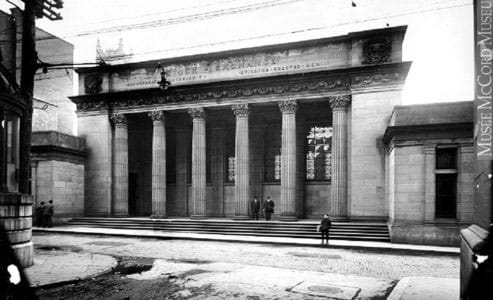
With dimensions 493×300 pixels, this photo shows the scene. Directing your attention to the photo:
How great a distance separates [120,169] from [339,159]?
1586 centimetres

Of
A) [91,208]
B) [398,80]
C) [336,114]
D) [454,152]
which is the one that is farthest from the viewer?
[91,208]

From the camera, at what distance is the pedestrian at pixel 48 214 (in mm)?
24234

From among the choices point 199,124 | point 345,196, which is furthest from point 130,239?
point 345,196

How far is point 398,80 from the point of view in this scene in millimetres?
21891

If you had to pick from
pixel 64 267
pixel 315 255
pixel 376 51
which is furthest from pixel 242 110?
pixel 64 267

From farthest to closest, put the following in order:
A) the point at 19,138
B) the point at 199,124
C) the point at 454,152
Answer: the point at 199,124 < the point at 454,152 < the point at 19,138

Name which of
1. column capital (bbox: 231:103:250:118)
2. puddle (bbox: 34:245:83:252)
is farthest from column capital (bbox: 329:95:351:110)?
puddle (bbox: 34:245:83:252)

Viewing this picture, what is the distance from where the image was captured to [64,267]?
11.9 m

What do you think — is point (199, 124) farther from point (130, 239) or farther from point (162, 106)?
point (130, 239)

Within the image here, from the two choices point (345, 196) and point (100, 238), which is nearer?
point (100, 238)

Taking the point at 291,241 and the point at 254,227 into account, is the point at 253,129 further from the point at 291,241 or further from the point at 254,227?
the point at 291,241

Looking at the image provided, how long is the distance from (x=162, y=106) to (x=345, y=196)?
14015 millimetres

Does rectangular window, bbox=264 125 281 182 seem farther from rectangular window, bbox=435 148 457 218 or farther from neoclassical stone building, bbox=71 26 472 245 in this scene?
rectangular window, bbox=435 148 457 218

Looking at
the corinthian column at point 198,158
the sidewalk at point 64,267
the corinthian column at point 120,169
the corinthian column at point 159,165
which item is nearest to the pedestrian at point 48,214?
the corinthian column at point 120,169
